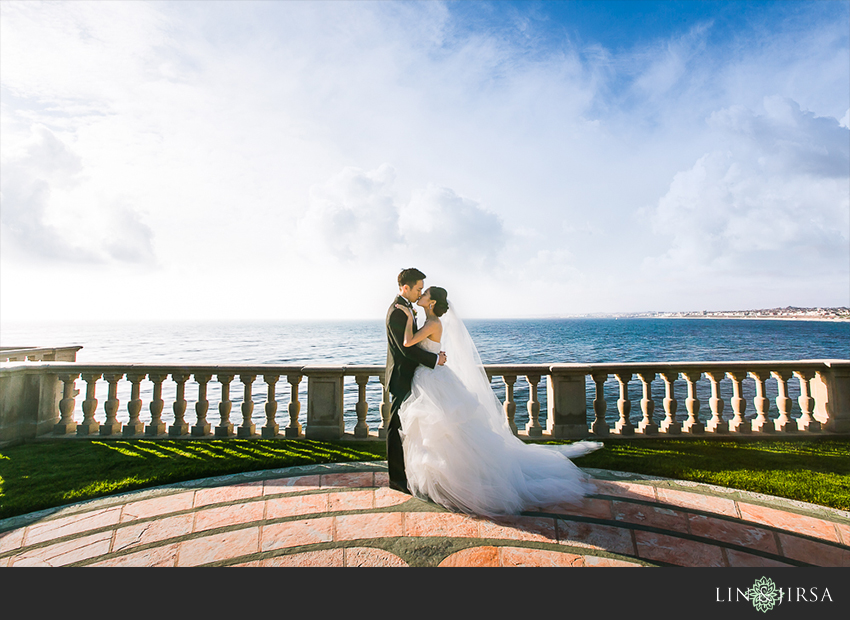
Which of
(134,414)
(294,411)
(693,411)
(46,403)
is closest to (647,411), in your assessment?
(693,411)

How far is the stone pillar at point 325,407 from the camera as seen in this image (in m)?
6.21

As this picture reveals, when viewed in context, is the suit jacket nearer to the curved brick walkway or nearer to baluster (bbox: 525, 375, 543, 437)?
the curved brick walkway

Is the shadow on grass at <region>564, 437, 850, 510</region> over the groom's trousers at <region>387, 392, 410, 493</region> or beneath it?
beneath

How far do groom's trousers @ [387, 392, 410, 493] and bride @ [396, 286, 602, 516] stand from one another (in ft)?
0.39

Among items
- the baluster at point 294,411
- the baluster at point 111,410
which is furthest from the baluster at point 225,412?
the baluster at point 111,410

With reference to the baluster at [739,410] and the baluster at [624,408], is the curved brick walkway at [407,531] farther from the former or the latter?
the baluster at [739,410]

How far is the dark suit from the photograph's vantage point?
427 centimetres

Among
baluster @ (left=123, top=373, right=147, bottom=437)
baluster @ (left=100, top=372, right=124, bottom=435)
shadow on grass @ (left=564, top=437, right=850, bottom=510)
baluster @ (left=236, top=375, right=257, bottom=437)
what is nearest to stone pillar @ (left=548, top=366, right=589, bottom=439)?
shadow on grass @ (left=564, top=437, right=850, bottom=510)

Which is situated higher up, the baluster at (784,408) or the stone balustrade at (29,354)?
the stone balustrade at (29,354)

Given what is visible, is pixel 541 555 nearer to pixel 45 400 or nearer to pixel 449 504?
pixel 449 504

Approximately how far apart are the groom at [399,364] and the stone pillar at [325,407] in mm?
2091
